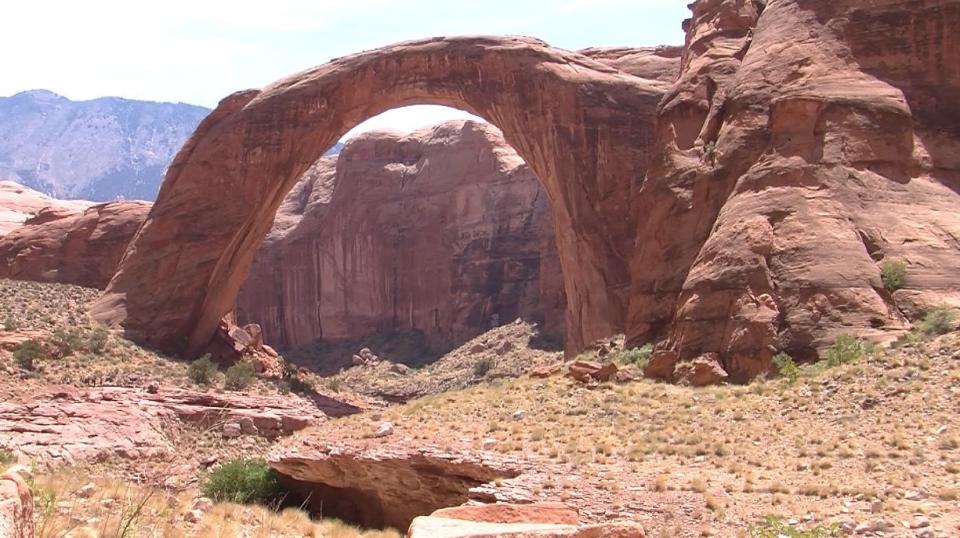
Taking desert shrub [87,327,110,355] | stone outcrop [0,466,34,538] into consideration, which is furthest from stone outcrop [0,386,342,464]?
stone outcrop [0,466,34,538]

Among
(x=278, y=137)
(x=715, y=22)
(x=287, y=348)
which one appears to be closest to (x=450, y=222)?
(x=287, y=348)

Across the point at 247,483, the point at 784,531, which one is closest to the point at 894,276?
the point at 784,531

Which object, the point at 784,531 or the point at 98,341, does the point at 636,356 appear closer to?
the point at 784,531

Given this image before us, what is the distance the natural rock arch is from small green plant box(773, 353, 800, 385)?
1058cm

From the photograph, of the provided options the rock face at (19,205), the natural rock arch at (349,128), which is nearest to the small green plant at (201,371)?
the natural rock arch at (349,128)

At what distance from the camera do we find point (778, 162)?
19094 millimetres

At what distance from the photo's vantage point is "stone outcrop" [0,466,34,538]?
4.42m

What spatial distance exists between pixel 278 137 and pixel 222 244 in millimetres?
3847

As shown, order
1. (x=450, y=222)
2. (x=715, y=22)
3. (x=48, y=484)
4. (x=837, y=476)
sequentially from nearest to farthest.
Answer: (x=48, y=484), (x=837, y=476), (x=715, y=22), (x=450, y=222)

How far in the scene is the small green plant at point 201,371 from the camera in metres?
26.6

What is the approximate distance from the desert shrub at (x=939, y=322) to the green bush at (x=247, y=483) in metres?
11.0

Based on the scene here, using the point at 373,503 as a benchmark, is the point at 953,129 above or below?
above

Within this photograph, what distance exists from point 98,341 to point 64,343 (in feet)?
3.72

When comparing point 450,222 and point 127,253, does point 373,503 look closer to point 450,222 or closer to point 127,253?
point 127,253
